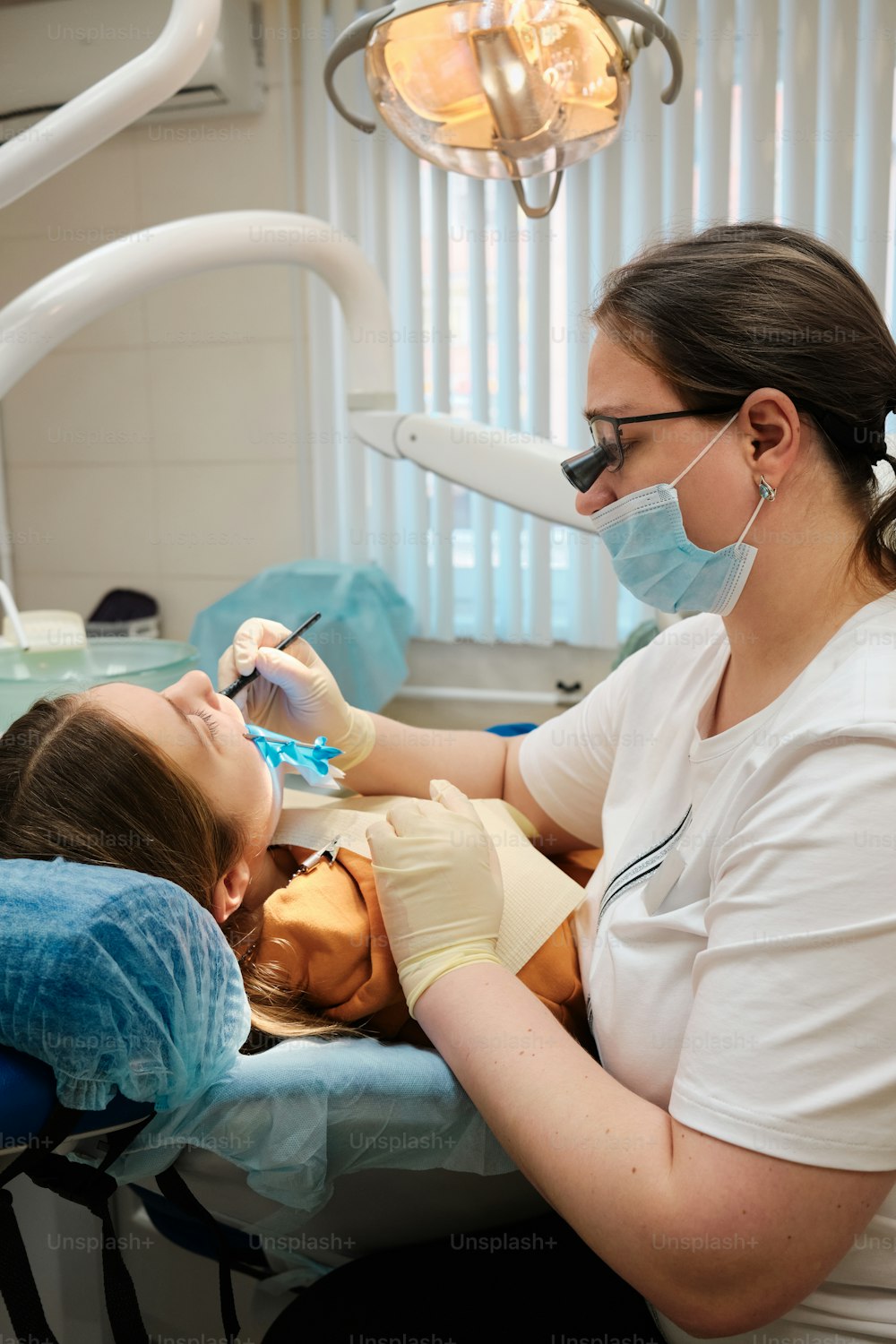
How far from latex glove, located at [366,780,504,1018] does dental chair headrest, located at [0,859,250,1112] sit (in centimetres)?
24

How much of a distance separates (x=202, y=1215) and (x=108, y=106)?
1.30 m

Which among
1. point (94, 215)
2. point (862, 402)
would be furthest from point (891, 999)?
point (94, 215)

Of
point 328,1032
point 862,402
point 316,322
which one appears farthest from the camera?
point 316,322

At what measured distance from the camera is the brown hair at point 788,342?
107 centimetres

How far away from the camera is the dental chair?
0.90 m

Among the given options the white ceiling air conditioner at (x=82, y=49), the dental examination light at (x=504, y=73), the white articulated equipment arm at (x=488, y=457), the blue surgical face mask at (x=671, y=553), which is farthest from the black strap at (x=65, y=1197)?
the white ceiling air conditioner at (x=82, y=49)

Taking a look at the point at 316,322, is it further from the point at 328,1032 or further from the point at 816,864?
the point at 816,864

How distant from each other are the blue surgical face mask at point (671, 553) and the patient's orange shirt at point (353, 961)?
47 cm

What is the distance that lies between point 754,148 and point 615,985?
236cm

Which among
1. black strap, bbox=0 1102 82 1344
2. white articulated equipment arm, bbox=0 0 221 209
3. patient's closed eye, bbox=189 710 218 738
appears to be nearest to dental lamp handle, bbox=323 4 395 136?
white articulated equipment arm, bbox=0 0 221 209

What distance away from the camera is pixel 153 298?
319 centimetres

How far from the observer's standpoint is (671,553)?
1.16 meters

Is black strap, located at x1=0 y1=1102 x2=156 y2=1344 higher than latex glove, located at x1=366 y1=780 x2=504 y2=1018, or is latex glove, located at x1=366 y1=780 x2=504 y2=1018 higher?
latex glove, located at x1=366 y1=780 x2=504 y2=1018

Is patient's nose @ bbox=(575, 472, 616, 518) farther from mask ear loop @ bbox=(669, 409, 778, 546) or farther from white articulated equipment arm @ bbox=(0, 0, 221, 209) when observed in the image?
white articulated equipment arm @ bbox=(0, 0, 221, 209)
